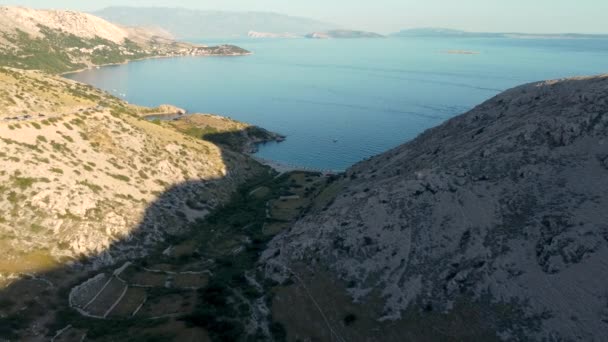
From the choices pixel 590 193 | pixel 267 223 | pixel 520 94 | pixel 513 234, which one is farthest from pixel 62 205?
pixel 520 94

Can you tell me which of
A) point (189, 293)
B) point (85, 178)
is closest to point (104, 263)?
point (189, 293)

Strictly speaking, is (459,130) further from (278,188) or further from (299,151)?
(299,151)

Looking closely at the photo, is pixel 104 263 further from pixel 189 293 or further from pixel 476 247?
pixel 476 247

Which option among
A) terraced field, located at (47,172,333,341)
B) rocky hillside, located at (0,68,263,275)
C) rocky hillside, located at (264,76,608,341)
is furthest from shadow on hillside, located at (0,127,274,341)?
rocky hillside, located at (264,76,608,341)

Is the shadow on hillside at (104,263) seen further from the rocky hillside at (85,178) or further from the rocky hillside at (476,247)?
the rocky hillside at (476,247)

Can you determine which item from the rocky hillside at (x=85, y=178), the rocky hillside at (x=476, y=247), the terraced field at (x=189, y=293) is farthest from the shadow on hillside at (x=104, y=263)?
the rocky hillside at (x=476, y=247)

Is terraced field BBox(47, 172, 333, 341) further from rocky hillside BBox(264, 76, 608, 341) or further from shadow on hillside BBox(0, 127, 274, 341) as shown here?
rocky hillside BBox(264, 76, 608, 341)

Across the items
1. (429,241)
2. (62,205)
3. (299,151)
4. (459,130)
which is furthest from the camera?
(299,151)
